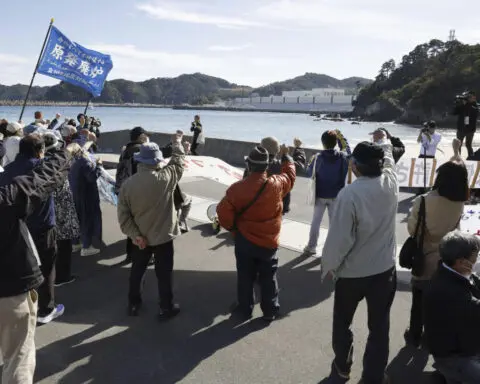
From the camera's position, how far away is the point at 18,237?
280 cm

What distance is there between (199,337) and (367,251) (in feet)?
6.13

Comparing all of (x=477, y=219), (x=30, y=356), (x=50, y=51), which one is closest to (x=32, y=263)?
(x=30, y=356)

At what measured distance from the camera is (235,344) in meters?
3.97

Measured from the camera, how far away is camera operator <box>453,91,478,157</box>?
11398 mm

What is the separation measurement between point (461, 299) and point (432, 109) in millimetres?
110866

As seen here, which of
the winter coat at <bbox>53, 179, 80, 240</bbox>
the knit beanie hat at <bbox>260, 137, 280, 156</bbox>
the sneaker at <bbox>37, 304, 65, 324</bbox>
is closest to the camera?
the sneaker at <bbox>37, 304, 65, 324</bbox>

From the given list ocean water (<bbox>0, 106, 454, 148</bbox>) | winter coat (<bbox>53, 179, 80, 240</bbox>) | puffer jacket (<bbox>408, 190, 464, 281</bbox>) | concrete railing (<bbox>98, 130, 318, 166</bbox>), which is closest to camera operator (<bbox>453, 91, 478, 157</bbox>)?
Result: concrete railing (<bbox>98, 130, 318, 166</bbox>)

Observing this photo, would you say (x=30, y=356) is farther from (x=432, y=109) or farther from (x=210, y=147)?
(x=432, y=109)

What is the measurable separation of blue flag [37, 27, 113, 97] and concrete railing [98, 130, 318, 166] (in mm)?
6844

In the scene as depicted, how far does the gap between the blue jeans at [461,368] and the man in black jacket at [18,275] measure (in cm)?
284

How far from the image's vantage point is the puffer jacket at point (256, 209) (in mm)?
4180

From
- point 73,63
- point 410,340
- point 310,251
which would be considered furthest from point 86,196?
point 73,63

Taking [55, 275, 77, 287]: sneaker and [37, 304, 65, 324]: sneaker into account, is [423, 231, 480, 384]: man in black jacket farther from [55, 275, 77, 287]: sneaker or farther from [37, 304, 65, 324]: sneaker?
[55, 275, 77, 287]: sneaker

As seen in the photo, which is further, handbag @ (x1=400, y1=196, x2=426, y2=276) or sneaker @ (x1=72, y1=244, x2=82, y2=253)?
sneaker @ (x1=72, y1=244, x2=82, y2=253)
